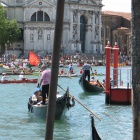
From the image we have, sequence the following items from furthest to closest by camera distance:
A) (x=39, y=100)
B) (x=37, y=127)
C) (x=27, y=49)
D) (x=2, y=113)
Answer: (x=27, y=49)
(x=2, y=113)
(x=39, y=100)
(x=37, y=127)

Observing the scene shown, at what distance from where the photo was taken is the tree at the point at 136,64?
545cm

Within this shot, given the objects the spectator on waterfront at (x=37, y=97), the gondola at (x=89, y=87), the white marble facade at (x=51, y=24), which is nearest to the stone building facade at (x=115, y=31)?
the white marble facade at (x=51, y=24)

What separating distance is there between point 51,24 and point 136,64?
55.6m

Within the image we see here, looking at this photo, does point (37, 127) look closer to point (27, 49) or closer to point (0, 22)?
point (0, 22)

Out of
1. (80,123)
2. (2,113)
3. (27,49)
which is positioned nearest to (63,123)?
(80,123)

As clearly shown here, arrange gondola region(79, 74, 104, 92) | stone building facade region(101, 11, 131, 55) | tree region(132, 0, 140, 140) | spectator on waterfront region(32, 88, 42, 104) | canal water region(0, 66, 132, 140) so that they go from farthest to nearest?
stone building facade region(101, 11, 131, 55), gondola region(79, 74, 104, 92), spectator on waterfront region(32, 88, 42, 104), canal water region(0, 66, 132, 140), tree region(132, 0, 140, 140)

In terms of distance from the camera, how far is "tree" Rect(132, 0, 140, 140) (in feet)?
17.9

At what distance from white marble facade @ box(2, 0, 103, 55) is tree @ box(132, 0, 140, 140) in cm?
5516

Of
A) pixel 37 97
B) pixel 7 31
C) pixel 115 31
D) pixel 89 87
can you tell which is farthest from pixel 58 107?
pixel 115 31

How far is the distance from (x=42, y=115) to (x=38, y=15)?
49.5 m

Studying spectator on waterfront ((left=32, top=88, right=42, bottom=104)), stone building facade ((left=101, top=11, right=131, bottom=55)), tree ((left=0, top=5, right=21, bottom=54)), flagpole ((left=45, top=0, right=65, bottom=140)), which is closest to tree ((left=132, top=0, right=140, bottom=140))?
flagpole ((left=45, top=0, right=65, bottom=140))

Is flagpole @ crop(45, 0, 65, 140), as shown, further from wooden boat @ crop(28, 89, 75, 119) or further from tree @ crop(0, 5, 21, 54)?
tree @ crop(0, 5, 21, 54)

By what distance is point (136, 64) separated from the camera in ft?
18.2

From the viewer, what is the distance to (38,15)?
62.0m
